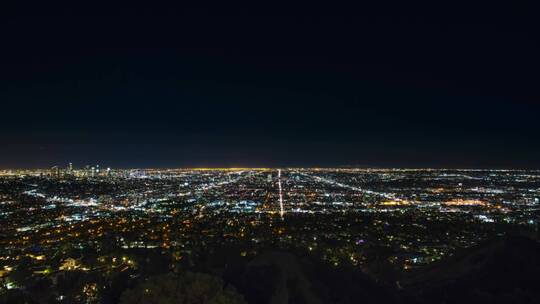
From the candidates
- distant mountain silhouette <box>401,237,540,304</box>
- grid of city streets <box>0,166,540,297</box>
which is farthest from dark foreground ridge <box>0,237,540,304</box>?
grid of city streets <box>0,166,540,297</box>

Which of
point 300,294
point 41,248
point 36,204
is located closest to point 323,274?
point 300,294

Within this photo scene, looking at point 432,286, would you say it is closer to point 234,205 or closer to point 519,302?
point 519,302

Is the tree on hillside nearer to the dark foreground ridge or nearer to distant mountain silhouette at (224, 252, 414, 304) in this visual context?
the dark foreground ridge

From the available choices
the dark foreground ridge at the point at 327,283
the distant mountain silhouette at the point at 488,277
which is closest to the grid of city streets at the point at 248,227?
the dark foreground ridge at the point at 327,283

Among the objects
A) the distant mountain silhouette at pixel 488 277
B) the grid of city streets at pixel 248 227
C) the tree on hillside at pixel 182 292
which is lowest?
the grid of city streets at pixel 248 227

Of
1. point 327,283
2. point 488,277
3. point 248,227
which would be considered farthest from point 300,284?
point 248,227

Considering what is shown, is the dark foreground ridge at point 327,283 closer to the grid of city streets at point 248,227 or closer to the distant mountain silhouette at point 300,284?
the distant mountain silhouette at point 300,284

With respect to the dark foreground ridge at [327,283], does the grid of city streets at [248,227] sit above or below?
below

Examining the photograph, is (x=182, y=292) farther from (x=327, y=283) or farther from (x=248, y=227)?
(x=248, y=227)
